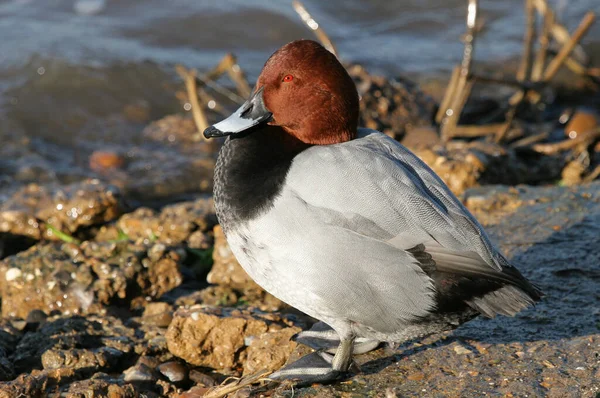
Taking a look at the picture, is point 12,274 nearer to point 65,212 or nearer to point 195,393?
point 65,212

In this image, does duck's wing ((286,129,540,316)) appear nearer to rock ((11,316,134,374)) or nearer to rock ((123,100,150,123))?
rock ((11,316,134,374))

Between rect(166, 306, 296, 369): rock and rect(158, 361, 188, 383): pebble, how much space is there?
0.16 ft

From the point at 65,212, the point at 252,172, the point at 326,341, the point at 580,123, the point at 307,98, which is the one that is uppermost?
the point at 307,98

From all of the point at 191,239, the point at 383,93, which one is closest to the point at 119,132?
the point at 383,93

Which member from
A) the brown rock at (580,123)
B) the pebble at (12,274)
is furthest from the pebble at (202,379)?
the brown rock at (580,123)

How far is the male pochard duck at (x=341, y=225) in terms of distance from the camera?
2.82m

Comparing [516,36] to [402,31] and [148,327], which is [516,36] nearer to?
[402,31]

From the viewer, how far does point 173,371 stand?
3.46 m

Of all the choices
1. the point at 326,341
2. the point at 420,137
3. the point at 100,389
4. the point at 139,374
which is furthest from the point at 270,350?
the point at 420,137

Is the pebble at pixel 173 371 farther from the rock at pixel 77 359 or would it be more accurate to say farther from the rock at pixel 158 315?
→ the rock at pixel 158 315

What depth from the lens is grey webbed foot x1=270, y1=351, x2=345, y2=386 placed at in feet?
9.91

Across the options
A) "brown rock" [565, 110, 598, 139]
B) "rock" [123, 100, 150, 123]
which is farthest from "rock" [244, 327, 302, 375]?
"rock" [123, 100, 150, 123]

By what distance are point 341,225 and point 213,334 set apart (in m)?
1.02

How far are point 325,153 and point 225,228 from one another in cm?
53
